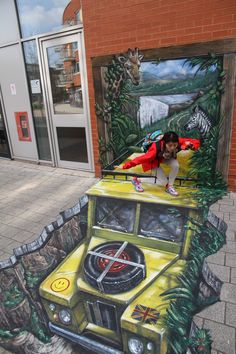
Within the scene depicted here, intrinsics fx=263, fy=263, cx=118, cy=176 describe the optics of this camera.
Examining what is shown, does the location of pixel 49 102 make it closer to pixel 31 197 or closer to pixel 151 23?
pixel 31 197

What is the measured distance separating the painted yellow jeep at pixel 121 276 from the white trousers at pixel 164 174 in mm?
482

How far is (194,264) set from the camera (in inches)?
97.3

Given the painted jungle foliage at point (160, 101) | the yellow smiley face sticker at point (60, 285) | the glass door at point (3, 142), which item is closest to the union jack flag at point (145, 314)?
the yellow smiley face sticker at point (60, 285)

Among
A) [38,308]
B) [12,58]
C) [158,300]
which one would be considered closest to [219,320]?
[158,300]

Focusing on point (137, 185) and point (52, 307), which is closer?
point (52, 307)

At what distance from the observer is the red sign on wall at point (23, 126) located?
6.21 meters

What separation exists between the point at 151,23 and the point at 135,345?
409cm

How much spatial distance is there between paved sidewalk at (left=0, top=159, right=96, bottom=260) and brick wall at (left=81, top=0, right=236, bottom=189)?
1894 mm

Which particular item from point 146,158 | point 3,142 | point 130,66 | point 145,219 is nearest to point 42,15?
point 130,66

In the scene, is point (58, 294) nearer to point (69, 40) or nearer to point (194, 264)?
point (194, 264)

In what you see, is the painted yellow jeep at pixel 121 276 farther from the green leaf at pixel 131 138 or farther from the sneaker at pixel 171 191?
the green leaf at pixel 131 138

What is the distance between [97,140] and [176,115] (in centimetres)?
155

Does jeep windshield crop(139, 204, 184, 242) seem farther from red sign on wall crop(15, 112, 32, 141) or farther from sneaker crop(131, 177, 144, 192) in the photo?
red sign on wall crop(15, 112, 32, 141)

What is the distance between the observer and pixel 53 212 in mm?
3949
